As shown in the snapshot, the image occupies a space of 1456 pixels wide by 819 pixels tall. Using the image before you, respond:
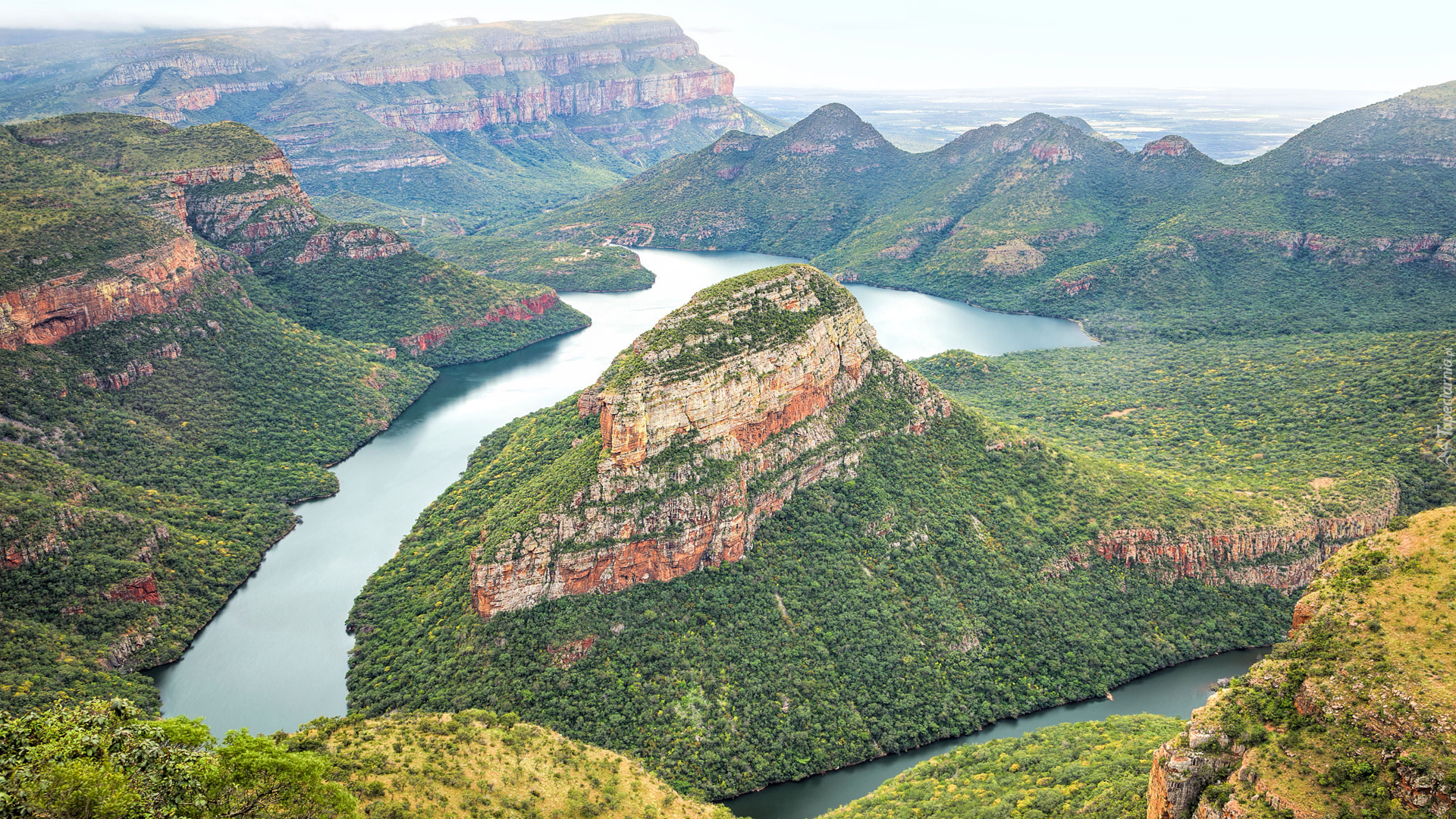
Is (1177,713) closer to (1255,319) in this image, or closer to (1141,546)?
(1141,546)

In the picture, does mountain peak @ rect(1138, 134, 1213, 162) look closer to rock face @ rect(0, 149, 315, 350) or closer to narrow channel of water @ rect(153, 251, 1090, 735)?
narrow channel of water @ rect(153, 251, 1090, 735)

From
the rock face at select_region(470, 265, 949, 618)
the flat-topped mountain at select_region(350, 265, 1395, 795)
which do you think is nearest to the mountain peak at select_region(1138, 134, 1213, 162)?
the flat-topped mountain at select_region(350, 265, 1395, 795)

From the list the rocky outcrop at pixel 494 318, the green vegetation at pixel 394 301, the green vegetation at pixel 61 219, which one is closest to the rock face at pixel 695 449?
the green vegetation at pixel 61 219

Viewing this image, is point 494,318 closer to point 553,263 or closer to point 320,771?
point 553,263

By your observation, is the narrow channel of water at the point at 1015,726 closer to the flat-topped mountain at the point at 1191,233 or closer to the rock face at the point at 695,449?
the rock face at the point at 695,449

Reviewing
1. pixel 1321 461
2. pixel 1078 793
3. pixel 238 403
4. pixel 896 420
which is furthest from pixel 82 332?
pixel 1321 461

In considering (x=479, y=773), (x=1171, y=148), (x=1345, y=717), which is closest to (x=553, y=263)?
(x=1171, y=148)

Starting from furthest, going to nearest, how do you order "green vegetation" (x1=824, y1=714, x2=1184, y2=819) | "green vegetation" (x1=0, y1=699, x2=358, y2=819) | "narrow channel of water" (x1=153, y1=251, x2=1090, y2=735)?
"narrow channel of water" (x1=153, y1=251, x2=1090, y2=735) → "green vegetation" (x1=824, y1=714, x2=1184, y2=819) → "green vegetation" (x1=0, y1=699, x2=358, y2=819)
